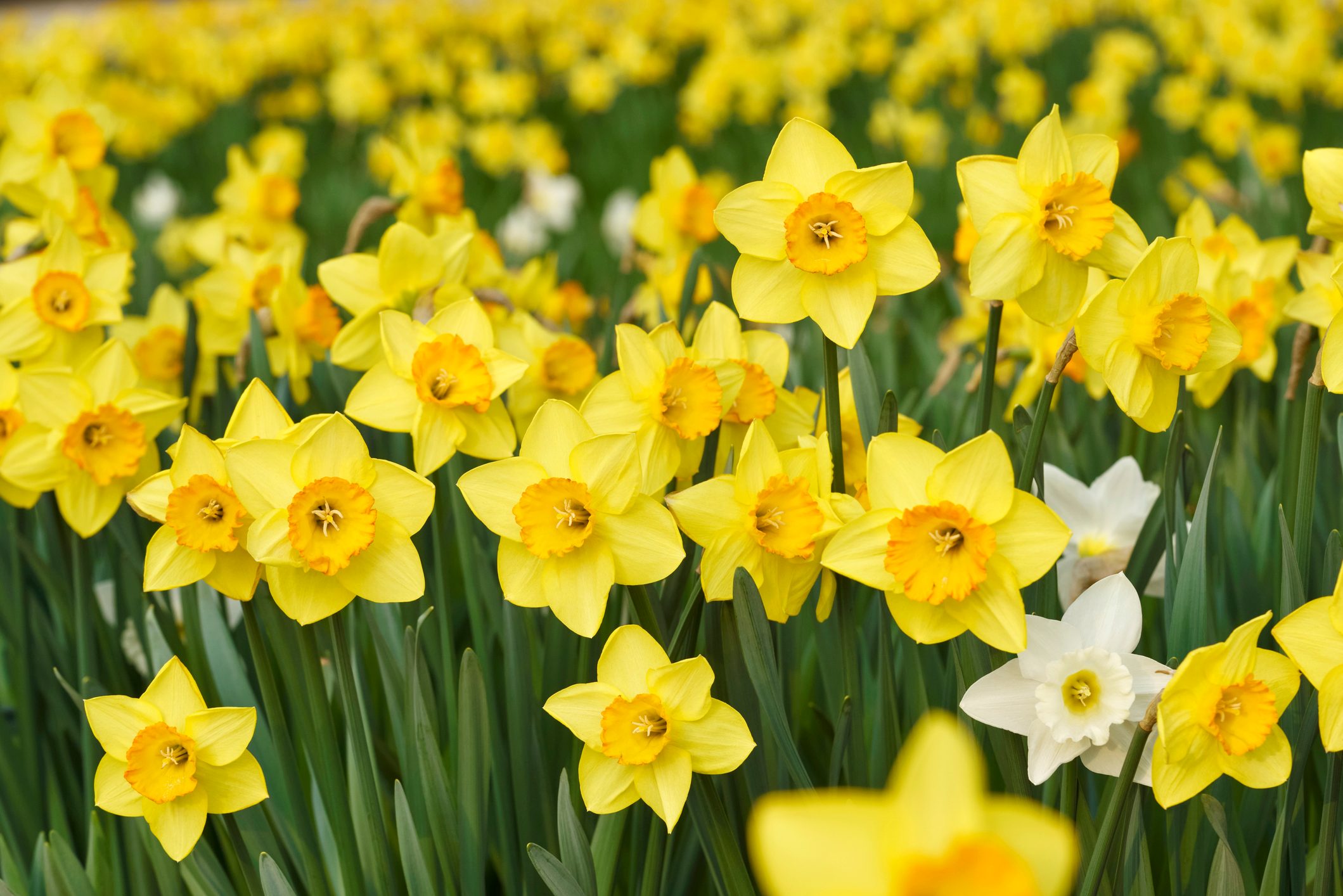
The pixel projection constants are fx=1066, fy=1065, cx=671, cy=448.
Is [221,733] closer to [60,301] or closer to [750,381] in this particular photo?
[750,381]

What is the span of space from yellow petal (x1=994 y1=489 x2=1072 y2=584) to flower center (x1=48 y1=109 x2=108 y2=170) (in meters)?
1.55

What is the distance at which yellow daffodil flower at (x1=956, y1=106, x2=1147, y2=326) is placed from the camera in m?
0.93

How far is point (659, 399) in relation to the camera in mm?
993

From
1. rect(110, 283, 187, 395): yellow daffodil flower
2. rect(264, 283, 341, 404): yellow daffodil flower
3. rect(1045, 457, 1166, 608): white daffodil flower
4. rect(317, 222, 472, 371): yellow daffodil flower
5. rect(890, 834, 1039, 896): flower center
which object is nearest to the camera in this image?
rect(890, 834, 1039, 896): flower center

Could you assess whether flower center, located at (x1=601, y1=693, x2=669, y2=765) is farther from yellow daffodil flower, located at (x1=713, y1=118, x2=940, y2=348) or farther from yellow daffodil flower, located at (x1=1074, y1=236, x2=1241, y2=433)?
yellow daffodil flower, located at (x1=1074, y1=236, x2=1241, y2=433)

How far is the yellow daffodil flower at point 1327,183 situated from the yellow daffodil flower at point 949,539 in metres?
0.47

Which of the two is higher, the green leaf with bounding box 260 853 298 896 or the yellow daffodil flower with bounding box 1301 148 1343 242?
the yellow daffodil flower with bounding box 1301 148 1343 242

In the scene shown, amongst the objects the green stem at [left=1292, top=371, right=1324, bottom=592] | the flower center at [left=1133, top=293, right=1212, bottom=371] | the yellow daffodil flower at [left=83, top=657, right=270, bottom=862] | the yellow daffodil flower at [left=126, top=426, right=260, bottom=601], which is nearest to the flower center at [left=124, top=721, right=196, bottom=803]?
the yellow daffodil flower at [left=83, top=657, right=270, bottom=862]

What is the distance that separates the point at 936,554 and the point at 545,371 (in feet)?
2.19

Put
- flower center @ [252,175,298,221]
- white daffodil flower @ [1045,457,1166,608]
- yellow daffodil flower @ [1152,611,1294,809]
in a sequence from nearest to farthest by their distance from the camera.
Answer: yellow daffodil flower @ [1152,611,1294,809] → white daffodil flower @ [1045,457,1166,608] → flower center @ [252,175,298,221]

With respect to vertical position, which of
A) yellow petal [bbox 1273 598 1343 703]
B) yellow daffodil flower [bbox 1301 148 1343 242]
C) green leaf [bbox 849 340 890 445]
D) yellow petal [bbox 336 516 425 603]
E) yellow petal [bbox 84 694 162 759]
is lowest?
yellow petal [bbox 1273 598 1343 703]

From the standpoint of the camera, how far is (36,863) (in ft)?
3.88

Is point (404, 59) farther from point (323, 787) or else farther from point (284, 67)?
point (323, 787)

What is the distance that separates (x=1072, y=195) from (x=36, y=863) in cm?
128
